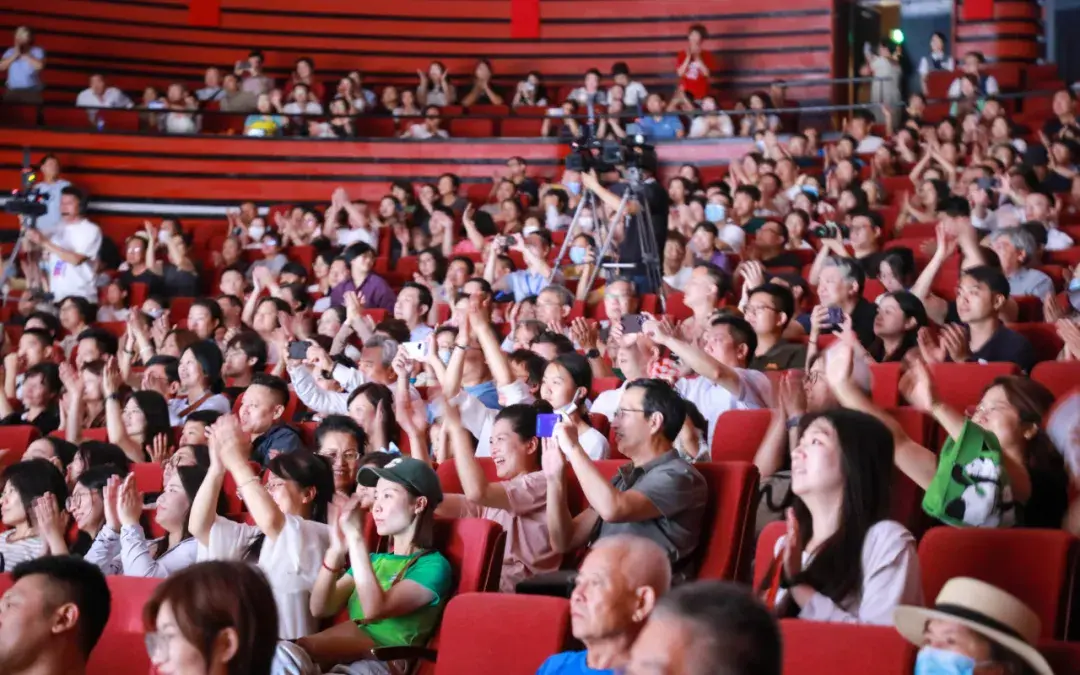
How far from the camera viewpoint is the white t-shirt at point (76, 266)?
7.49m

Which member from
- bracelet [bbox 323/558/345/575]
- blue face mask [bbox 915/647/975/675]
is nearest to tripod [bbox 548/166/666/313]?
bracelet [bbox 323/558/345/575]

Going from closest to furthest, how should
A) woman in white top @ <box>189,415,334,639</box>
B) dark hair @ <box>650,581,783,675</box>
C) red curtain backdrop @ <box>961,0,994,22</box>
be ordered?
dark hair @ <box>650,581,783,675</box>, woman in white top @ <box>189,415,334,639</box>, red curtain backdrop @ <box>961,0,994,22</box>

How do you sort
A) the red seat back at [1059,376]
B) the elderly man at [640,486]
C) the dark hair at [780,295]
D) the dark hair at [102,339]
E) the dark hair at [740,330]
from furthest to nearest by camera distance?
the dark hair at [102,339]
the dark hair at [780,295]
the dark hair at [740,330]
the red seat back at [1059,376]
the elderly man at [640,486]

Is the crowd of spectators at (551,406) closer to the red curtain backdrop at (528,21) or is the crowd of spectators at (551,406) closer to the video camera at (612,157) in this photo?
the video camera at (612,157)

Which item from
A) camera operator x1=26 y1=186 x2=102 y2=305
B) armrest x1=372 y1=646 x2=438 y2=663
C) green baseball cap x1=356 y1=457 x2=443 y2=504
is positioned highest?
camera operator x1=26 y1=186 x2=102 y2=305

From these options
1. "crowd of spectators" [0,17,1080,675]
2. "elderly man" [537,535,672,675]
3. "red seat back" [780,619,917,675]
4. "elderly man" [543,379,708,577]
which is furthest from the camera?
"elderly man" [543,379,708,577]

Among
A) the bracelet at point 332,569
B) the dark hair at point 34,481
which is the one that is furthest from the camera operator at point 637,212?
the bracelet at point 332,569

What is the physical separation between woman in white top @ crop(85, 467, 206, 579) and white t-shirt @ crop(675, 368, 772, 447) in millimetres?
1353

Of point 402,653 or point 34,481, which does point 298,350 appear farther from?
point 402,653

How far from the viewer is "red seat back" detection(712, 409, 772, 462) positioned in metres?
3.51

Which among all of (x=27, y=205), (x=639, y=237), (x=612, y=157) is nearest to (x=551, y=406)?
(x=639, y=237)

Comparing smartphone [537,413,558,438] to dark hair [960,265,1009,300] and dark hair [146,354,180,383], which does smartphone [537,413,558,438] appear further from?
dark hair [146,354,180,383]

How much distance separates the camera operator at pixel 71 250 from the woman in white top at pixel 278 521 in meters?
4.13

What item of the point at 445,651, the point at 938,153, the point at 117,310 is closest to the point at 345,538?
the point at 445,651
